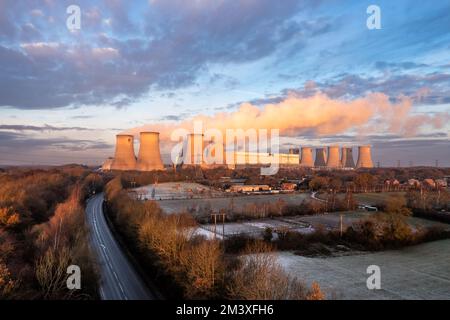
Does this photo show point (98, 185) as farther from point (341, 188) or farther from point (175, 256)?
point (175, 256)

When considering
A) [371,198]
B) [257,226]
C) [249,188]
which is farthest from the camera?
[249,188]

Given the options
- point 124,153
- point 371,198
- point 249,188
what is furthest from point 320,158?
point 124,153

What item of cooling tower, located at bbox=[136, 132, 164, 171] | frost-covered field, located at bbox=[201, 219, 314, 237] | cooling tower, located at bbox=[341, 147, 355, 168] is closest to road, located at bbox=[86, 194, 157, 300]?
frost-covered field, located at bbox=[201, 219, 314, 237]

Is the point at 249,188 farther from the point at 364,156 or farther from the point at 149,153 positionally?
the point at 364,156

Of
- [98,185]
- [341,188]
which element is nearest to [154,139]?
[98,185]

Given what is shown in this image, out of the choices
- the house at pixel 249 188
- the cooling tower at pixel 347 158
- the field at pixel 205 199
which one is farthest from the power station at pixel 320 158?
the field at pixel 205 199

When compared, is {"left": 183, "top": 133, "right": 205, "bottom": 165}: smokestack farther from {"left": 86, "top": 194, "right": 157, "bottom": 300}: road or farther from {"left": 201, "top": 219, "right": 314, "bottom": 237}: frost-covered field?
{"left": 86, "top": 194, "right": 157, "bottom": 300}: road
